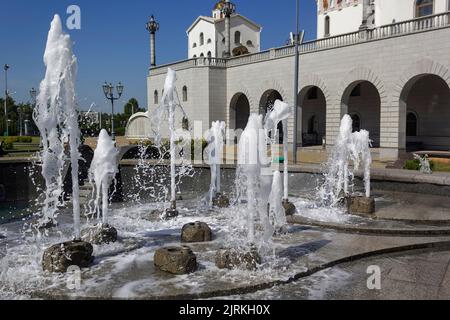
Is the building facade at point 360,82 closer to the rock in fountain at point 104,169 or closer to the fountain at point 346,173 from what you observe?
the fountain at point 346,173

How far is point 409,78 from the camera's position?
19.9 metres

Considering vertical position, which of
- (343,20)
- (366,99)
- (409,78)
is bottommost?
(366,99)

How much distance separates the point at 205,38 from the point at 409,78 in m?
32.1

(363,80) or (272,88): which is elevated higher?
(272,88)

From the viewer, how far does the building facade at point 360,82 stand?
19.8m

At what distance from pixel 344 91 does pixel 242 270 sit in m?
19.6

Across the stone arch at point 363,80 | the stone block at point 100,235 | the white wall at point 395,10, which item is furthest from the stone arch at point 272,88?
the stone block at point 100,235

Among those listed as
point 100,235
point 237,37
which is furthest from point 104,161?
point 237,37

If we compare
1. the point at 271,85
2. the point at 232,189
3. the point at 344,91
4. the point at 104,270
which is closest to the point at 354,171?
the point at 232,189

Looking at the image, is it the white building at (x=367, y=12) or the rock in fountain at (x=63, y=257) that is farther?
the white building at (x=367, y=12)

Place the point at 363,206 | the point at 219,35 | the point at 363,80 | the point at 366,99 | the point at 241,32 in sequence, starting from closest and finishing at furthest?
the point at 363,206 < the point at 363,80 < the point at 366,99 < the point at 219,35 < the point at 241,32

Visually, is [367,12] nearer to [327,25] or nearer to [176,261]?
[327,25]

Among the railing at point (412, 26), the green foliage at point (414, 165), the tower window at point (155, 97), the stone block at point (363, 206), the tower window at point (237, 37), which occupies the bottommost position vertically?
the stone block at point (363, 206)

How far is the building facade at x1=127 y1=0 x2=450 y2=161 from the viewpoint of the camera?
19766mm
